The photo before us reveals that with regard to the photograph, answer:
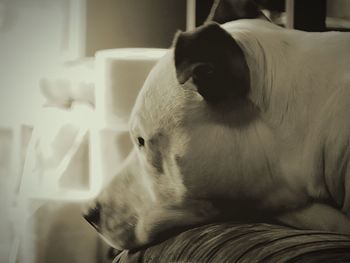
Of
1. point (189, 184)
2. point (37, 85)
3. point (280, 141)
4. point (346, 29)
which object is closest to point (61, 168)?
point (37, 85)

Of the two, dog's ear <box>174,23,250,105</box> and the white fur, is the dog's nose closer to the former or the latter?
the white fur

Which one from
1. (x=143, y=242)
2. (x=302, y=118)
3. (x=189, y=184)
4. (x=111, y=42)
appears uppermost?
(x=111, y=42)

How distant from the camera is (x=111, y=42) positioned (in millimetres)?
1264

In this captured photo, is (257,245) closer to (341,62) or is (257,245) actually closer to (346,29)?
(341,62)

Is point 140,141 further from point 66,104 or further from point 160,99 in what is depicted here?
point 66,104

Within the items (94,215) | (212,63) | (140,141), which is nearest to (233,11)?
(212,63)

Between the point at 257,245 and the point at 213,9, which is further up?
the point at 213,9

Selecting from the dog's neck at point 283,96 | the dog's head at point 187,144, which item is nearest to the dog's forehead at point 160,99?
the dog's head at point 187,144

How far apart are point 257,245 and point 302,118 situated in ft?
1.06

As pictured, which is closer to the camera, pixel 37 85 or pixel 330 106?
pixel 330 106

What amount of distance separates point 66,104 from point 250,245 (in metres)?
0.53

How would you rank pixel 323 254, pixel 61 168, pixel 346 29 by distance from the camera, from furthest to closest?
pixel 346 29 < pixel 61 168 < pixel 323 254

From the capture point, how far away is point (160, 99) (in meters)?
1.12

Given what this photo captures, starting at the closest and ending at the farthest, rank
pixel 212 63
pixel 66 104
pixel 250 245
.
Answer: pixel 250 245
pixel 212 63
pixel 66 104
